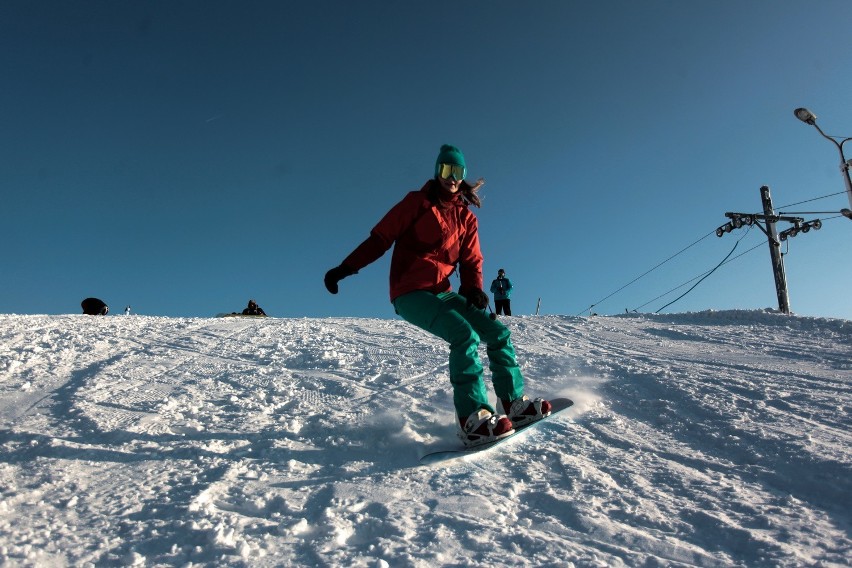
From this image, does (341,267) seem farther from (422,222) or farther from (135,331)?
(135,331)

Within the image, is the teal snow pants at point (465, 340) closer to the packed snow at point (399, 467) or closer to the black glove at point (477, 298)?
the black glove at point (477, 298)

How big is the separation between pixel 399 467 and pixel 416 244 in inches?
54.5

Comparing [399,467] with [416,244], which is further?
[416,244]

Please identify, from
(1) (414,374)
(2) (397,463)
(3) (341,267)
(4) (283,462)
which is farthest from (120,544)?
(1) (414,374)

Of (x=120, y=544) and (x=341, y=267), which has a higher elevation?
(x=341, y=267)

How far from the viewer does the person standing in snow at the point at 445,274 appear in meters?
3.15

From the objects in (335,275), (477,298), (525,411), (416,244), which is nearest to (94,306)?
(335,275)

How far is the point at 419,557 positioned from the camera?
1.74m

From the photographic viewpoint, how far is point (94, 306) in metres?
13.2

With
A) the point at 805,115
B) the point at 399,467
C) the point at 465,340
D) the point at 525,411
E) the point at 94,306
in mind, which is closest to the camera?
the point at 399,467

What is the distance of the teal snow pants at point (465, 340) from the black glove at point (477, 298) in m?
0.03

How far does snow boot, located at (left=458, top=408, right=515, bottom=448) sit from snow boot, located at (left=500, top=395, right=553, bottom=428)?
0.95 feet

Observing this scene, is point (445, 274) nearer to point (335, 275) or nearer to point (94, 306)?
point (335, 275)

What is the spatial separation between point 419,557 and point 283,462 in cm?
108
